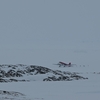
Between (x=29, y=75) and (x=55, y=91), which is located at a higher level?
(x=29, y=75)

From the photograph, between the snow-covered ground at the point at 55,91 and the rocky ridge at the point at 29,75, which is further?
the rocky ridge at the point at 29,75

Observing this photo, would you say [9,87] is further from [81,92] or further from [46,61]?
[46,61]

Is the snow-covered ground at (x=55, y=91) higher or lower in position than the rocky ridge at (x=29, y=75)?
lower

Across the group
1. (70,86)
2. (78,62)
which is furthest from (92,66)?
(70,86)

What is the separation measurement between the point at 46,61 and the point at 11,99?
10.7m

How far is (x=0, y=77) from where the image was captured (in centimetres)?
1238

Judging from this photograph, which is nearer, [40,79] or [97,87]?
[97,87]

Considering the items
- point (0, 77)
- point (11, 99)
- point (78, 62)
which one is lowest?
point (11, 99)

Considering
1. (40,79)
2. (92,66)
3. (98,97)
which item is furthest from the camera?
(92,66)

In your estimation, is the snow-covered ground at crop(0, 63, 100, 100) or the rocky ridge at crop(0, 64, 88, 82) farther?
the rocky ridge at crop(0, 64, 88, 82)

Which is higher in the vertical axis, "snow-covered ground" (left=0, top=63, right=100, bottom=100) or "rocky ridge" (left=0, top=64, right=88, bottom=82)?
"rocky ridge" (left=0, top=64, right=88, bottom=82)

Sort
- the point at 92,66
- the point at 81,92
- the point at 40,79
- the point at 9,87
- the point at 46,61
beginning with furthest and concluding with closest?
the point at 46,61 < the point at 92,66 < the point at 40,79 < the point at 9,87 < the point at 81,92

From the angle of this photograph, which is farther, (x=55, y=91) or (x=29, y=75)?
(x=29, y=75)

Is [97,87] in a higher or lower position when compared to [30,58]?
lower
